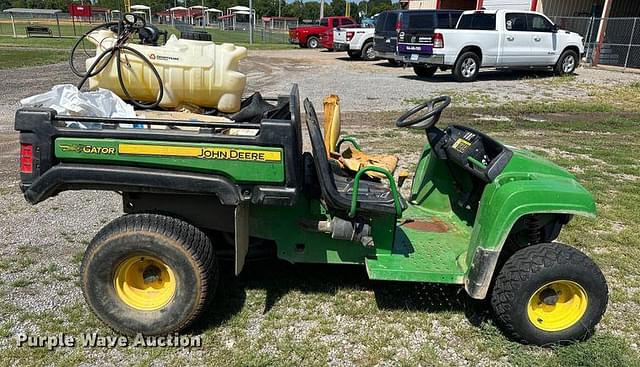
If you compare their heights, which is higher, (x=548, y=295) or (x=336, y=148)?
(x=336, y=148)

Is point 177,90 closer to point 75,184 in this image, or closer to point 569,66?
point 75,184

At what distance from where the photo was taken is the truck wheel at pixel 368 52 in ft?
67.1

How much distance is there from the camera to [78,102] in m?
3.07

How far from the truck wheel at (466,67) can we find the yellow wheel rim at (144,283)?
12559 millimetres

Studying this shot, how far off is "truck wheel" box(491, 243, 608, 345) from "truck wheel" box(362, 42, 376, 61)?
60.0 feet

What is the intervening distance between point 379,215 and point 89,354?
1.85 meters

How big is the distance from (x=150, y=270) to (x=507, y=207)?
2103mm

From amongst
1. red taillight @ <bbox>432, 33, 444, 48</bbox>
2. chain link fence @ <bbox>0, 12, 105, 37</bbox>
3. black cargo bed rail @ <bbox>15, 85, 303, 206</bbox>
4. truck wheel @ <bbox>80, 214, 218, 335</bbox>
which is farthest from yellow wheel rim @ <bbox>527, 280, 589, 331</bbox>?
chain link fence @ <bbox>0, 12, 105, 37</bbox>

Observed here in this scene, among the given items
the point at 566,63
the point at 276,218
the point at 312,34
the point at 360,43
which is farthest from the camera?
the point at 312,34

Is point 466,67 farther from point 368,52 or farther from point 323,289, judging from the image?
point 323,289

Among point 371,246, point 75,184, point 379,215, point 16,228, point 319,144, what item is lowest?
point 16,228

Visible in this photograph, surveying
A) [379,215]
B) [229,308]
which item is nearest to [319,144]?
[379,215]

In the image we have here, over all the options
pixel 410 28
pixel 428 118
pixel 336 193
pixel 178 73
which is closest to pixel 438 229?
pixel 428 118

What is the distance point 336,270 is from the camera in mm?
3850
